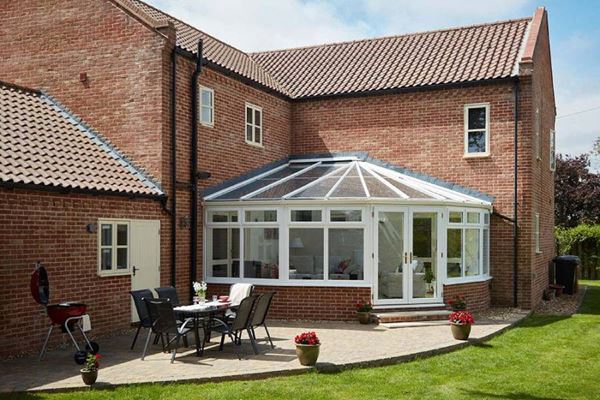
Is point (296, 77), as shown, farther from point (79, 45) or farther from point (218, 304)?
point (218, 304)

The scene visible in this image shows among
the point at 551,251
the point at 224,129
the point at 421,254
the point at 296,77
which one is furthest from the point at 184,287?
the point at 551,251

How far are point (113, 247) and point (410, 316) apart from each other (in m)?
6.48

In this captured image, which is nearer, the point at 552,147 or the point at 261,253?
the point at 261,253

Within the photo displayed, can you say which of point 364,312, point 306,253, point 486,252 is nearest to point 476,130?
point 486,252

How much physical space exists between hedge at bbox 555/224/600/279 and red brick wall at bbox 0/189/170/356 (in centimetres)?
2078

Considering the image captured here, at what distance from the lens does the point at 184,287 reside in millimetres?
14766

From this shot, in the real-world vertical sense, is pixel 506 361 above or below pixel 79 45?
below

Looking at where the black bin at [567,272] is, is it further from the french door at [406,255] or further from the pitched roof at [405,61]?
the french door at [406,255]

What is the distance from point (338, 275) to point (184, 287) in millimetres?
3576

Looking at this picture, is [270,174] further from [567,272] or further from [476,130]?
[567,272]

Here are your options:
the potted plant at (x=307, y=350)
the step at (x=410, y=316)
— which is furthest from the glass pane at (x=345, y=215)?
the potted plant at (x=307, y=350)

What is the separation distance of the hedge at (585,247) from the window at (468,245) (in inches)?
498

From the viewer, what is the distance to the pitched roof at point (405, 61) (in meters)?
18.0

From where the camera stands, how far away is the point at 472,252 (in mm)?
16047
